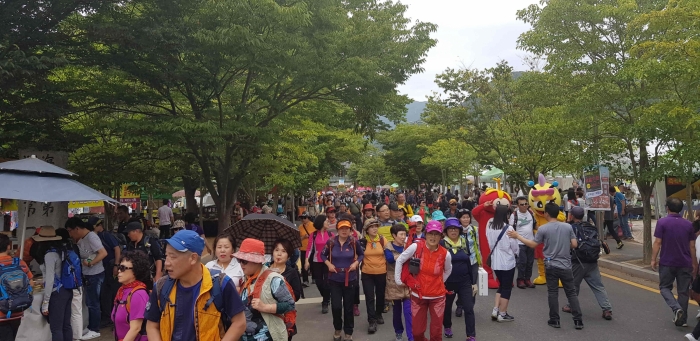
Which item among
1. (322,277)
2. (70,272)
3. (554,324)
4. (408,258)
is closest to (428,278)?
(408,258)

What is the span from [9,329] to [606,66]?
11.1 metres

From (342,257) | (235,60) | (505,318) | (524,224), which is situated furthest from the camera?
(235,60)

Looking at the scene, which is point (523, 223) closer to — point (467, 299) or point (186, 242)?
point (467, 299)

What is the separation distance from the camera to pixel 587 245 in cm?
655

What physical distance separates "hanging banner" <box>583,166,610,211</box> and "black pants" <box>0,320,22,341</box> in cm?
1140

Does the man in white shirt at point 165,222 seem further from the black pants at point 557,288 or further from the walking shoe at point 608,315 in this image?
the walking shoe at point 608,315

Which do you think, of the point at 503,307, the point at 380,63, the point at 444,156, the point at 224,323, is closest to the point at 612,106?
the point at 380,63

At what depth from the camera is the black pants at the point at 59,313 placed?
5414 mm

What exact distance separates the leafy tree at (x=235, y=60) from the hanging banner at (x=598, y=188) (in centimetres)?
516

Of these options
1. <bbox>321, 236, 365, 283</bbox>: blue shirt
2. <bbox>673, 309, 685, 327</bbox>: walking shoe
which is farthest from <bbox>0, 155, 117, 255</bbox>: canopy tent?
<bbox>673, 309, 685, 327</bbox>: walking shoe

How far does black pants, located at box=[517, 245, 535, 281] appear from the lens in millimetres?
8609

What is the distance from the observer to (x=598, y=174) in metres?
11.3

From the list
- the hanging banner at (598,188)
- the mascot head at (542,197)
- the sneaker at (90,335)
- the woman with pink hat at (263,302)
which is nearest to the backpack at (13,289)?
the sneaker at (90,335)

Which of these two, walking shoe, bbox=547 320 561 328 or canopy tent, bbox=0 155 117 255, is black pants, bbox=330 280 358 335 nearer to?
walking shoe, bbox=547 320 561 328
